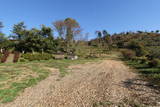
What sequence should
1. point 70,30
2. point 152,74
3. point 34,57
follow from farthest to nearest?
point 70,30, point 34,57, point 152,74

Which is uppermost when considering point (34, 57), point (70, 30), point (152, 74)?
point (70, 30)

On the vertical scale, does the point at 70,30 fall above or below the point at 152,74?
above

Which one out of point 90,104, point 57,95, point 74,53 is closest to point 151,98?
point 90,104

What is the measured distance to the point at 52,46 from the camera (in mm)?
23422

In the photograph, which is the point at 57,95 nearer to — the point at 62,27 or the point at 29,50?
the point at 62,27

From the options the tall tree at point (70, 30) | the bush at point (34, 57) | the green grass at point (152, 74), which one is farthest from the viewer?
the tall tree at point (70, 30)

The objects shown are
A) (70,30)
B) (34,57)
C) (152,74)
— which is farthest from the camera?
(70,30)

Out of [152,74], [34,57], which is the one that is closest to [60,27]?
[34,57]

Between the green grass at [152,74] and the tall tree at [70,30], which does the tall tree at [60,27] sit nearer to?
the tall tree at [70,30]

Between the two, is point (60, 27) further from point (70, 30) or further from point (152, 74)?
point (152, 74)

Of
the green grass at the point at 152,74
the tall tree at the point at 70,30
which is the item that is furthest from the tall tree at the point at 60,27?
the green grass at the point at 152,74

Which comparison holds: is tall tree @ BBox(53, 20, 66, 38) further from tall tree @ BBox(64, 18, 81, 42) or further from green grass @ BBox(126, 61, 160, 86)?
green grass @ BBox(126, 61, 160, 86)

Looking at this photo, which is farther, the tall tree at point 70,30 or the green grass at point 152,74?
the tall tree at point 70,30

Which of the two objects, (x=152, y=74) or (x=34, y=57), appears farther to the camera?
(x=34, y=57)
